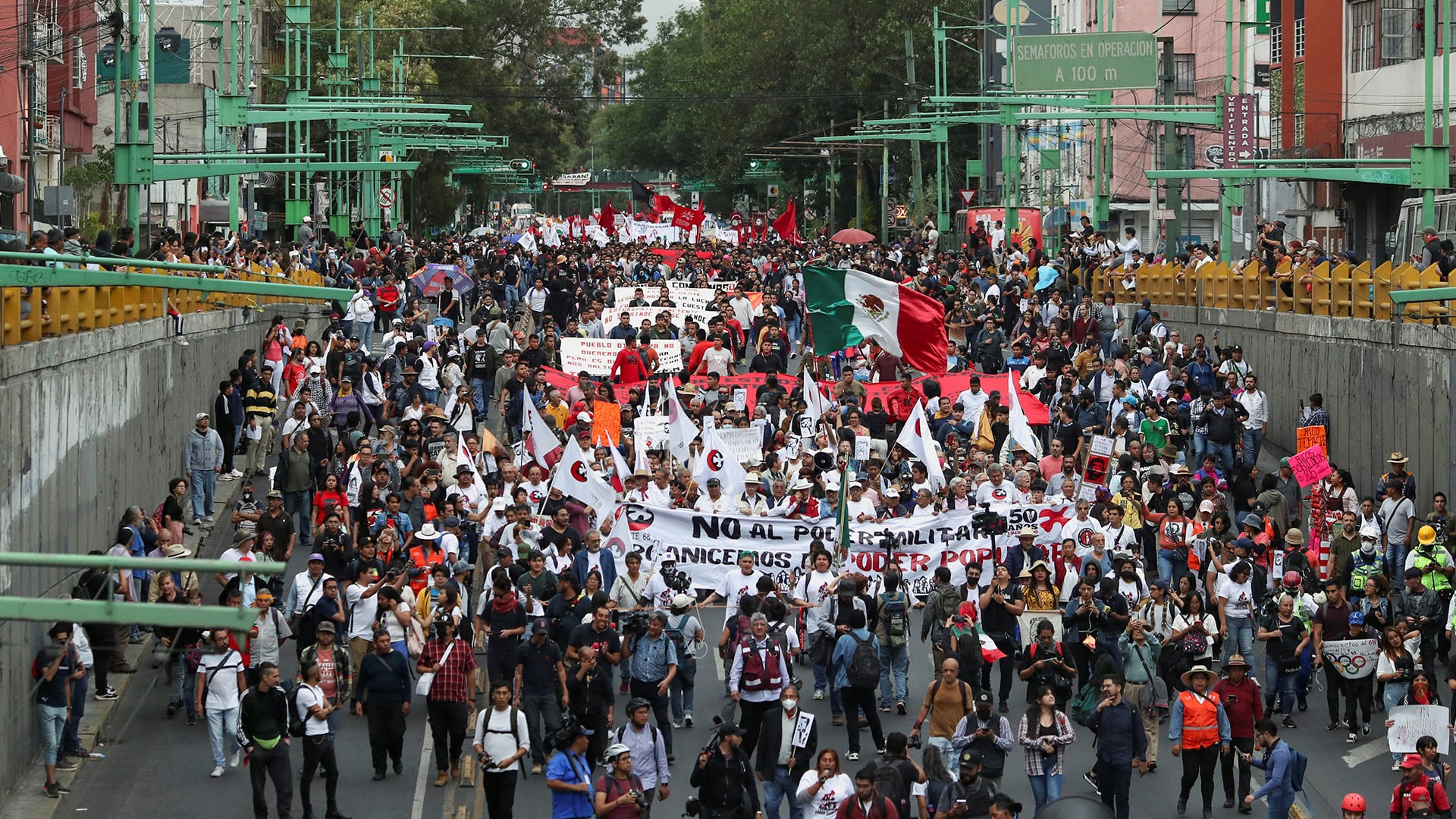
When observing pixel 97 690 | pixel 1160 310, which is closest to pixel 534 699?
pixel 97 690

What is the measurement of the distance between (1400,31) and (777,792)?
35.7 meters

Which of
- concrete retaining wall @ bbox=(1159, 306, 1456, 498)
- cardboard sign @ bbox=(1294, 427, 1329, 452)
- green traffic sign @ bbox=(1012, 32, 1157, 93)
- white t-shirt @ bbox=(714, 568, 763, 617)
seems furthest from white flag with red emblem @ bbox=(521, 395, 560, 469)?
green traffic sign @ bbox=(1012, 32, 1157, 93)

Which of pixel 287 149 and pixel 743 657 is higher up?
pixel 287 149

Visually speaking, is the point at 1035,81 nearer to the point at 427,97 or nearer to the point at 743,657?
the point at 743,657

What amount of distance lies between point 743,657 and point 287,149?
48423 millimetres

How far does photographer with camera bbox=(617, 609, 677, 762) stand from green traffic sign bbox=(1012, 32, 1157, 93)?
28360 mm

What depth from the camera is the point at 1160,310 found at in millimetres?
35062

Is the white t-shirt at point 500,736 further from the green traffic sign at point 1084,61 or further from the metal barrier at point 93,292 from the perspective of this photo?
the green traffic sign at point 1084,61

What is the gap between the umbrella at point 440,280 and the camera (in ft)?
114

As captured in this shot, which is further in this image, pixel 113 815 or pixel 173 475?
pixel 173 475

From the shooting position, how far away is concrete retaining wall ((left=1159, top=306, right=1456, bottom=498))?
→ 74.5ft

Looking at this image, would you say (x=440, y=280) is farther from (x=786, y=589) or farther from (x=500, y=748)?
(x=500, y=748)

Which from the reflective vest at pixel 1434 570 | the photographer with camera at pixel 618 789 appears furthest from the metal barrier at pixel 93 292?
the reflective vest at pixel 1434 570

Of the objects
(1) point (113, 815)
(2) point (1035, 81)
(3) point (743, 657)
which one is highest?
(2) point (1035, 81)
